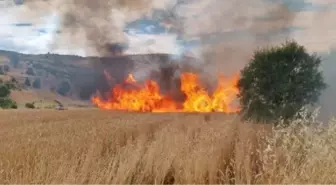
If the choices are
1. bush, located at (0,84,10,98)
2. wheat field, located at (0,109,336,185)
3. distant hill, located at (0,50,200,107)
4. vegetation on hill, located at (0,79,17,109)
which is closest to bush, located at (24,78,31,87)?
distant hill, located at (0,50,200,107)

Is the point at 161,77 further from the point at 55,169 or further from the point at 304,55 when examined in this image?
the point at 55,169

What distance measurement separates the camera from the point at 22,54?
515ft

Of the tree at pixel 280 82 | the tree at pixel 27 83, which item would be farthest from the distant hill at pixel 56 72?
the tree at pixel 280 82

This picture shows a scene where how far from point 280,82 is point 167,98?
30196 millimetres

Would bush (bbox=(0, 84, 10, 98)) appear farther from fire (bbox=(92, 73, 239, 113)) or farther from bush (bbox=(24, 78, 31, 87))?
bush (bbox=(24, 78, 31, 87))

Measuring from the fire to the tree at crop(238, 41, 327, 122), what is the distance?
507 inches

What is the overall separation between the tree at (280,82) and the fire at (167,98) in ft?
42.2

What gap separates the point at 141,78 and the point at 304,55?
41.0 metres

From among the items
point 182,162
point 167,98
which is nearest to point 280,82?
point 182,162

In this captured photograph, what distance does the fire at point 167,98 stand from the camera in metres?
48.7

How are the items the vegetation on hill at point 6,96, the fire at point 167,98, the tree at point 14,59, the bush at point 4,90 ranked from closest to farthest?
the fire at point 167,98 → the vegetation on hill at point 6,96 → the bush at point 4,90 → the tree at point 14,59

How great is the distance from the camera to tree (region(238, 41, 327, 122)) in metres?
29.6

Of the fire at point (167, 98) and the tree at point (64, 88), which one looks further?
the tree at point (64, 88)

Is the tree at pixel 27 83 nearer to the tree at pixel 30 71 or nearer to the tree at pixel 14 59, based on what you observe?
the tree at pixel 30 71
